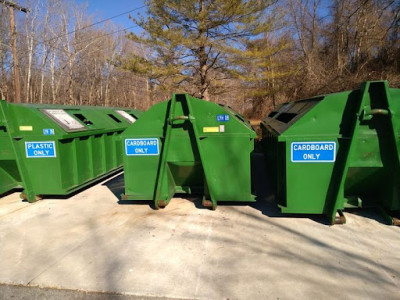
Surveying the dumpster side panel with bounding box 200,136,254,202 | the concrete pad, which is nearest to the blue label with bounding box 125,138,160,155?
the dumpster side panel with bounding box 200,136,254,202

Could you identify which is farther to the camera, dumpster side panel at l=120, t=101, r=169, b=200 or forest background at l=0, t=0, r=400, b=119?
forest background at l=0, t=0, r=400, b=119

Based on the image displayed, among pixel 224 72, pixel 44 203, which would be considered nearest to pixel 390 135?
pixel 44 203

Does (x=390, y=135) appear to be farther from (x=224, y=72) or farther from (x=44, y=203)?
(x=224, y=72)

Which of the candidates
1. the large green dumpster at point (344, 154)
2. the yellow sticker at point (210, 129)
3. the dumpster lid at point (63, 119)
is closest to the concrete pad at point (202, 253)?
the large green dumpster at point (344, 154)

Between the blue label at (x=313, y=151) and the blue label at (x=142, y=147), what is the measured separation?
6.62ft

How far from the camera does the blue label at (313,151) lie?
3637 millimetres

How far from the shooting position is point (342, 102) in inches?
141

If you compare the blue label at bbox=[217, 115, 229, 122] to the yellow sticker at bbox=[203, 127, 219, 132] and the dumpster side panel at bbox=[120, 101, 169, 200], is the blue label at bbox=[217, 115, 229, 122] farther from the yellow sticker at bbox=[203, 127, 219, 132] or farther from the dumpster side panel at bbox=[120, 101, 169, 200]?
the dumpster side panel at bbox=[120, 101, 169, 200]

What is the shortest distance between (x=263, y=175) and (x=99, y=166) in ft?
12.0

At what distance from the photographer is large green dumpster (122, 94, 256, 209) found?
4.15 m

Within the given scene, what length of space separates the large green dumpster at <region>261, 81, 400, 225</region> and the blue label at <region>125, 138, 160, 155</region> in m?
1.88

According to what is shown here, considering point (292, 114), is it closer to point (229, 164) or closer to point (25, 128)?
point (229, 164)

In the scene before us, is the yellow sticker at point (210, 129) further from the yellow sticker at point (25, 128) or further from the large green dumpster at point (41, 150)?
the yellow sticker at point (25, 128)

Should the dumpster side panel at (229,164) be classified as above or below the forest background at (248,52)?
below
